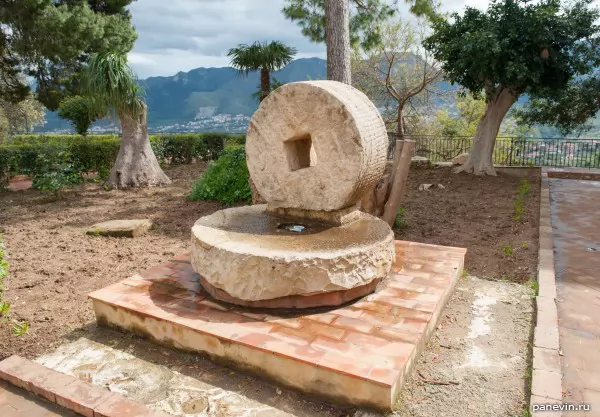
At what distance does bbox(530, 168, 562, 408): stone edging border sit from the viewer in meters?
2.52

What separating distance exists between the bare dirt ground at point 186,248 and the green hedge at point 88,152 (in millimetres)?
920

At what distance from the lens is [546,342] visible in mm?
3049

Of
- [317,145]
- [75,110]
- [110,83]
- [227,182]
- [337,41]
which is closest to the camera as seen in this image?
[317,145]

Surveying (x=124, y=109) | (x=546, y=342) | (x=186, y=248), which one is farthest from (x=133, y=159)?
(x=546, y=342)

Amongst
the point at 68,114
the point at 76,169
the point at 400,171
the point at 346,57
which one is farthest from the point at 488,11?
the point at 68,114

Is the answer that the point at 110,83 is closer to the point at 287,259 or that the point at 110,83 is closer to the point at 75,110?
the point at 75,110

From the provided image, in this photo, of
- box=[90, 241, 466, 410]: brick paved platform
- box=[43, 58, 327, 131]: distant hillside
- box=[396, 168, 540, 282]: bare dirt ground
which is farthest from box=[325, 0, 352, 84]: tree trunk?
box=[43, 58, 327, 131]: distant hillside

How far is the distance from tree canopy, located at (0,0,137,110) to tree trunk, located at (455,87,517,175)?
10753mm

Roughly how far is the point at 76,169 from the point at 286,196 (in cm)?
869

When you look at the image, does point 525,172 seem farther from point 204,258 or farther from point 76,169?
point 76,169

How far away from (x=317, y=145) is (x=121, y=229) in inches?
139

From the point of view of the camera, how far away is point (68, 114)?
14.2m

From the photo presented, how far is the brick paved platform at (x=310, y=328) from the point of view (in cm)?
246

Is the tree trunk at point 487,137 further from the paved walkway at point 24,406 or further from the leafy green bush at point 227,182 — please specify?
the paved walkway at point 24,406
